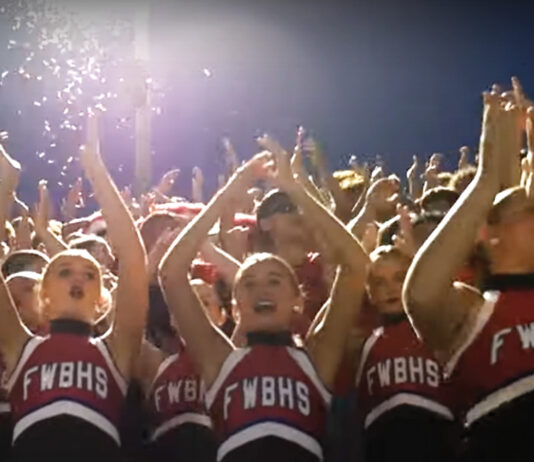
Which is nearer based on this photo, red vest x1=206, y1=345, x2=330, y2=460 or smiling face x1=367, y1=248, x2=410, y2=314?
red vest x1=206, y1=345, x2=330, y2=460

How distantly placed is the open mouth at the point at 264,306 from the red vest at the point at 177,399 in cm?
30

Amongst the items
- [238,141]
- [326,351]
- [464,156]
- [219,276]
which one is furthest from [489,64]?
[326,351]

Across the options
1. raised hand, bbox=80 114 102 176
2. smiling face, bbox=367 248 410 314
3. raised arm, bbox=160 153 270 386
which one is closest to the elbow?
raised arm, bbox=160 153 270 386

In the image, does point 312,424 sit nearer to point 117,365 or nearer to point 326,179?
point 117,365

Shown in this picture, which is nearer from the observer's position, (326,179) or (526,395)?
(526,395)

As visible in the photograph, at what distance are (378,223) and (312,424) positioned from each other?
113 centimetres

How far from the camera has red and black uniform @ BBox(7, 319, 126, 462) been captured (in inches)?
103

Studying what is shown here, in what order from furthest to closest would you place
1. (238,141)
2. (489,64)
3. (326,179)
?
1. (238,141)
2. (489,64)
3. (326,179)

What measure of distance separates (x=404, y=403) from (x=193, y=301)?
595mm

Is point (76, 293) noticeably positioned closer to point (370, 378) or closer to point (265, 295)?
point (265, 295)

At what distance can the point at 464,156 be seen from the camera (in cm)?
456

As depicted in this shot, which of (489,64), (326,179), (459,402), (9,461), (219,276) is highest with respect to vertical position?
(489,64)

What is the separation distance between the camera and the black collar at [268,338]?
8.79 ft

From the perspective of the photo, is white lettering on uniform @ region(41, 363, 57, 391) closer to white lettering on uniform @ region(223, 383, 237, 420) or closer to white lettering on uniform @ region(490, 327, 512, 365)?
white lettering on uniform @ region(223, 383, 237, 420)
